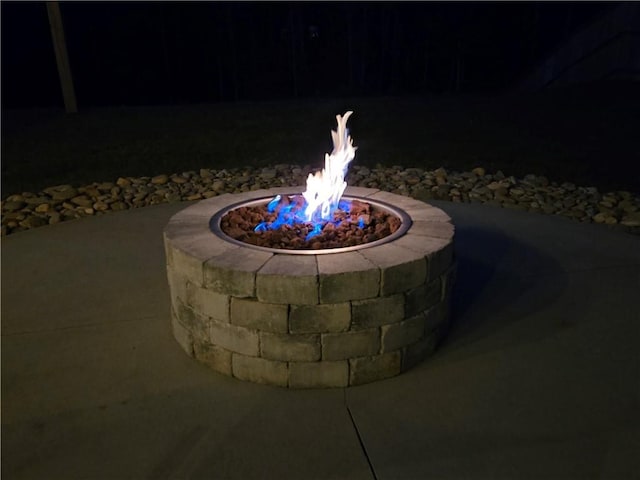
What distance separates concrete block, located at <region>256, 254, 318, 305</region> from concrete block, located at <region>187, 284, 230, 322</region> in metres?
0.27

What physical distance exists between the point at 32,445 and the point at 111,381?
0.60m

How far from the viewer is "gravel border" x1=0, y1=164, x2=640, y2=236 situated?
240 inches

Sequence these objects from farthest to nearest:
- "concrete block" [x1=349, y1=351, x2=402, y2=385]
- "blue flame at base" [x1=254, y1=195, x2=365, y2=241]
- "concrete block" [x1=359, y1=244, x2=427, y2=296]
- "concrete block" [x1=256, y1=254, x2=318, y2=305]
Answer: "blue flame at base" [x1=254, y1=195, x2=365, y2=241], "concrete block" [x1=349, y1=351, x2=402, y2=385], "concrete block" [x1=359, y1=244, x2=427, y2=296], "concrete block" [x1=256, y1=254, x2=318, y2=305]

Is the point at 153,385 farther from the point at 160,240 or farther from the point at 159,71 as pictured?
the point at 159,71

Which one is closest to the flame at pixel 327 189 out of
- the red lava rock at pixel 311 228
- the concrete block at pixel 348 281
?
the red lava rock at pixel 311 228

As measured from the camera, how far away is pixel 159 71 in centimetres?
1412

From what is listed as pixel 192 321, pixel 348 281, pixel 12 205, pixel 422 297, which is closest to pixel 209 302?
pixel 192 321

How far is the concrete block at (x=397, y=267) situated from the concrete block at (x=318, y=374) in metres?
0.54

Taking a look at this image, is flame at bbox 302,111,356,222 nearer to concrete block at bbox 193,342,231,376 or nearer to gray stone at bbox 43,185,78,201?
concrete block at bbox 193,342,231,376

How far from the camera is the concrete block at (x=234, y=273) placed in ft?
9.82

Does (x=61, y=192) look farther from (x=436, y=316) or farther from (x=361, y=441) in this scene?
(x=361, y=441)

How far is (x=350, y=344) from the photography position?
3090 millimetres

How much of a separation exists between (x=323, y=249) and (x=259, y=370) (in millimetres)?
880

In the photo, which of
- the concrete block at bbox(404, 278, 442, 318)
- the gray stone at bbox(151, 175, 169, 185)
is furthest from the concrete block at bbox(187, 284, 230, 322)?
the gray stone at bbox(151, 175, 169, 185)
